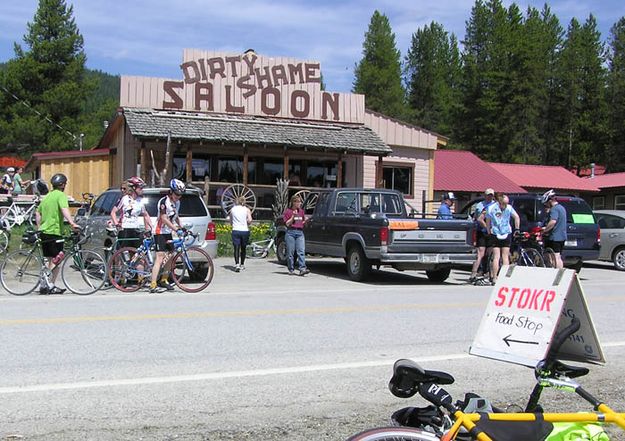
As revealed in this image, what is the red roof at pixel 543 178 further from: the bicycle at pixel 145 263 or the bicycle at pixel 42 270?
the bicycle at pixel 42 270

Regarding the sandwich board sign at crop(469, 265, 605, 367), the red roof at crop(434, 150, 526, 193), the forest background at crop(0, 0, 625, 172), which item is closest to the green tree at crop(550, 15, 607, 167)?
the forest background at crop(0, 0, 625, 172)

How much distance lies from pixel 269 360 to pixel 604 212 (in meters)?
16.0

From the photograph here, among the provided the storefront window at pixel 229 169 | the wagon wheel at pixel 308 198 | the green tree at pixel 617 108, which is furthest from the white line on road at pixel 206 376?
the green tree at pixel 617 108

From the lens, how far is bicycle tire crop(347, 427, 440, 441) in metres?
2.96

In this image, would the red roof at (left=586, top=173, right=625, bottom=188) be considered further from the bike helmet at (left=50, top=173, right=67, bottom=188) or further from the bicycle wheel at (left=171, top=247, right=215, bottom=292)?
the bike helmet at (left=50, top=173, right=67, bottom=188)

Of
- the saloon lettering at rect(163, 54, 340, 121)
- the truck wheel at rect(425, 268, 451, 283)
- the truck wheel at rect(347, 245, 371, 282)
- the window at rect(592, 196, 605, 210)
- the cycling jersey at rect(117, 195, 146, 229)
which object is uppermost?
the saloon lettering at rect(163, 54, 340, 121)

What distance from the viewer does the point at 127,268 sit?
472 inches

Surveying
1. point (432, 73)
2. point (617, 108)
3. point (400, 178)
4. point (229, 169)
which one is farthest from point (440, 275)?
point (432, 73)

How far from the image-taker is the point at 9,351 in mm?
7035

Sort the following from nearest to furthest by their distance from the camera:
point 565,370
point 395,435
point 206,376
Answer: point 395,435 < point 565,370 < point 206,376

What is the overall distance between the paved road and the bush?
825 centimetres

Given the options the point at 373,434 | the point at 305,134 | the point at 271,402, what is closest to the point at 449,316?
the point at 271,402

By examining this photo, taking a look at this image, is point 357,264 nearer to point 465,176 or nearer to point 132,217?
point 132,217

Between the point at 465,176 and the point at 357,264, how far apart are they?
81.4 ft
